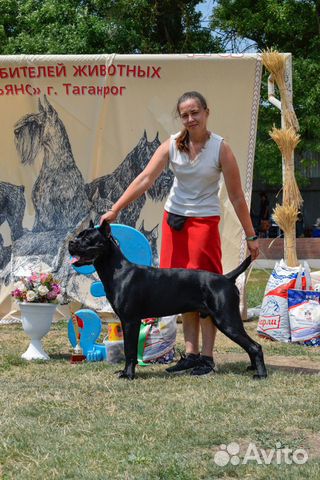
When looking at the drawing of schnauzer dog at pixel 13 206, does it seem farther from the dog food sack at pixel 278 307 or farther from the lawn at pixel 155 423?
the dog food sack at pixel 278 307

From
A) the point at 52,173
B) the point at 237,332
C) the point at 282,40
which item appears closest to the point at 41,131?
the point at 52,173

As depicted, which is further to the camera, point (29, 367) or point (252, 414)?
point (29, 367)

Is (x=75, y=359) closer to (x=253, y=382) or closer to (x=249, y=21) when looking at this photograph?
(x=253, y=382)

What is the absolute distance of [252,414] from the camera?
3.53 meters

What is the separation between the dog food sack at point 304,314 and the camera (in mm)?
5961

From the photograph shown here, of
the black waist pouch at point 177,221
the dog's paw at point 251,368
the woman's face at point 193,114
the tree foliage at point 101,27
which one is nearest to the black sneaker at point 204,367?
the dog's paw at point 251,368

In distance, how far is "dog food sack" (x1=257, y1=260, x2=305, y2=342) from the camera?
20.1 feet

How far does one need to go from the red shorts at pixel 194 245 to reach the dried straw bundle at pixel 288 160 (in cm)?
187

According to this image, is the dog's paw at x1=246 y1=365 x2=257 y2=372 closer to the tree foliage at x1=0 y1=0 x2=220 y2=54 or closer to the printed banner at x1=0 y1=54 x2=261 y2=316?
the printed banner at x1=0 y1=54 x2=261 y2=316

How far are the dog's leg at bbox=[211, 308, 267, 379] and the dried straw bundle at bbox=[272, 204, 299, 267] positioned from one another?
2.04 metres

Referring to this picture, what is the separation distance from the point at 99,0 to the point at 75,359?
12.8 meters

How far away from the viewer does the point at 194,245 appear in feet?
15.4

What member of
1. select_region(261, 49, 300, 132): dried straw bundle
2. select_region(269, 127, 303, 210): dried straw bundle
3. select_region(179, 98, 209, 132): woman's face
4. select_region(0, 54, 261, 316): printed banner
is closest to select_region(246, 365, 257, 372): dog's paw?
select_region(179, 98, 209, 132): woman's face

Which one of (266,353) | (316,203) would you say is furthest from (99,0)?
(266,353)
